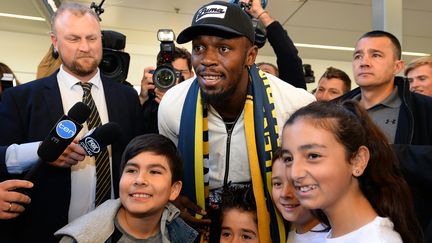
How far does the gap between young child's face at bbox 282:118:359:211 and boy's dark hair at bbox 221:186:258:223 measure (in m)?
0.47

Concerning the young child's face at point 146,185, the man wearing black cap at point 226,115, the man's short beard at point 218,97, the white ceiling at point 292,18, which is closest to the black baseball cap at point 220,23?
the man wearing black cap at point 226,115

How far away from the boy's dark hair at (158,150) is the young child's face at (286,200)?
0.35 metres

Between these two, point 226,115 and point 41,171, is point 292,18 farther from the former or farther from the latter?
point 41,171

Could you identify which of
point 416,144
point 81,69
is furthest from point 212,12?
point 416,144

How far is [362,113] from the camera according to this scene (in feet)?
4.51

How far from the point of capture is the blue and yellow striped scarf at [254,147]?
161 centimetres

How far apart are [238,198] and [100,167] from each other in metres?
0.53

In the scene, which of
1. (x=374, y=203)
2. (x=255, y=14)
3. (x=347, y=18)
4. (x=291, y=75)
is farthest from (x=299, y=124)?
(x=347, y=18)

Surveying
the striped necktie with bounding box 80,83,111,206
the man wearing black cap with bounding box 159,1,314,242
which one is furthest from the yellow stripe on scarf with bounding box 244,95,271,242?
the striped necktie with bounding box 80,83,111,206

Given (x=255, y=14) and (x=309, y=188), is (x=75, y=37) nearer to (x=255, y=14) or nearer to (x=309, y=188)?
(x=255, y=14)

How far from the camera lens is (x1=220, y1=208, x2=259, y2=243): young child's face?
175cm

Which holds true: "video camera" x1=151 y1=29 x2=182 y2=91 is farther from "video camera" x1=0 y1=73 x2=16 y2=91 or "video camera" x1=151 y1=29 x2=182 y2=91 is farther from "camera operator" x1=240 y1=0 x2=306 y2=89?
"video camera" x1=0 y1=73 x2=16 y2=91

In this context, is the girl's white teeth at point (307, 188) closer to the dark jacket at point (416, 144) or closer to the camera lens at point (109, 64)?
the dark jacket at point (416, 144)

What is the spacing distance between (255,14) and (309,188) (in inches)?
40.9
